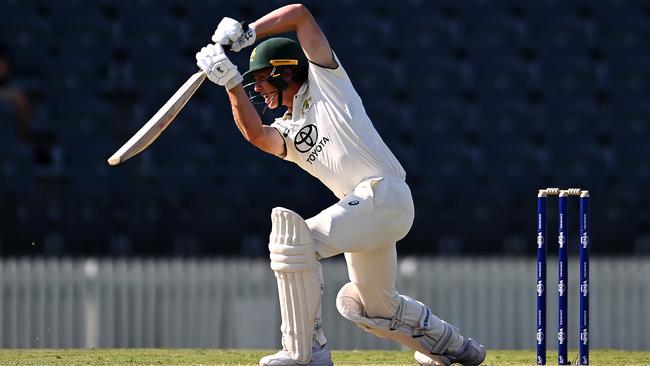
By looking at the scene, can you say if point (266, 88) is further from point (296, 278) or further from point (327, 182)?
point (296, 278)

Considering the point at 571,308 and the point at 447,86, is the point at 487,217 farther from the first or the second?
the point at 571,308

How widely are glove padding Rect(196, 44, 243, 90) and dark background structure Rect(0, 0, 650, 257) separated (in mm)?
5097

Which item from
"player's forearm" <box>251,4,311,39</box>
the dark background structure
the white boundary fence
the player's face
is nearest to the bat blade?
the player's face

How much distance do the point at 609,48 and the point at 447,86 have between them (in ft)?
4.47

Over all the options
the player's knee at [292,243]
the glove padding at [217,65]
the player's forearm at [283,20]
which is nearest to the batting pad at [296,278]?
the player's knee at [292,243]

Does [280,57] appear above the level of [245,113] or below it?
above

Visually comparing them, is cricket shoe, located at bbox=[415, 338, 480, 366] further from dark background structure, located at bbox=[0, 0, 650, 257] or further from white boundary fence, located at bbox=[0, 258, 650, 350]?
dark background structure, located at bbox=[0, 0, 650, 257]

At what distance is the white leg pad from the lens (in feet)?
11.2

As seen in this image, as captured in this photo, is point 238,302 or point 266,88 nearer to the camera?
point 266,88

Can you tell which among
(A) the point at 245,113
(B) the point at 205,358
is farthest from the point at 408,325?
(B) the point at 205,358

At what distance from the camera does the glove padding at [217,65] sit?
10.3ft

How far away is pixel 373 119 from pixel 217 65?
5933 mm

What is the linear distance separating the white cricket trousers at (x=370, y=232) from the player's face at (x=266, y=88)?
337mm

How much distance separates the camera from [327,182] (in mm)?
3395
